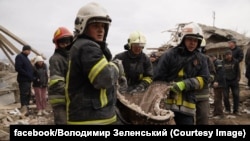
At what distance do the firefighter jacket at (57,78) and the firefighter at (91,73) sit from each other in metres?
1.00

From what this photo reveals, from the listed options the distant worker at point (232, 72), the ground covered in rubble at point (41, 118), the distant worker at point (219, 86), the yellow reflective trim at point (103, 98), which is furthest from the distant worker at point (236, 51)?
the yellow reflective trim at point (103, 98)

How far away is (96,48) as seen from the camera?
281 centimetres

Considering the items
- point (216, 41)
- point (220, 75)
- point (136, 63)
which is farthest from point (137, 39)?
point (216, 41)

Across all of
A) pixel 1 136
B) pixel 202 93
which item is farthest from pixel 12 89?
pixel 202 93

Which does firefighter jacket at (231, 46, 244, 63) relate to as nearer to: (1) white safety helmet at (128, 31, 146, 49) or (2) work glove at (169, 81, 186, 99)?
(1) white safety helmet at (128, 31, 146, 49)

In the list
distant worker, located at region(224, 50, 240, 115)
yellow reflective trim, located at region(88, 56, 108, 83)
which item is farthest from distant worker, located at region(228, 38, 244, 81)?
yellow reflective trim, located at region(88, 56, 108, 83)

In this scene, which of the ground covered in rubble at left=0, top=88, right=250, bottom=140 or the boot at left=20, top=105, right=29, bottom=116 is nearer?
the ground covered in rubble at left=0, top=88, right=250, bottom=140

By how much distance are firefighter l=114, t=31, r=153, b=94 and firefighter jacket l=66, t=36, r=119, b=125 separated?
2.61m

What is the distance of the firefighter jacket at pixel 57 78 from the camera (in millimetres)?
3945

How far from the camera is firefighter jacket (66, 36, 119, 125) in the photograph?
2.77 meters

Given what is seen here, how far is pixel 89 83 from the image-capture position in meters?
2.89

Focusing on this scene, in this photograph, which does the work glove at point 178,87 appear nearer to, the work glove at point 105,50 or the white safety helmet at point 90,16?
the work glove at point 105,50

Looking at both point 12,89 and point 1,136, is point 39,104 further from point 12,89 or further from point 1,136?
point 1,136

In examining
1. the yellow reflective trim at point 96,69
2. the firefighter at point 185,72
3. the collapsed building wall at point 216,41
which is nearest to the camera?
the yellow reflective trim at point 96,69
